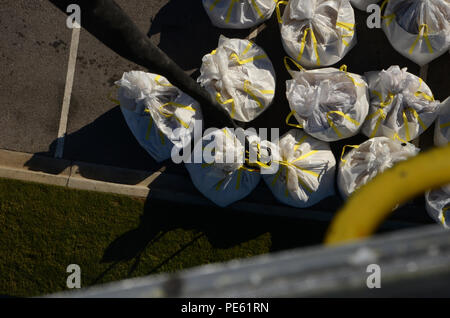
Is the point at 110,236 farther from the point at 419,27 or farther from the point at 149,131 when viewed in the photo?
the point at 419,27

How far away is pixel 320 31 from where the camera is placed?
3.94m

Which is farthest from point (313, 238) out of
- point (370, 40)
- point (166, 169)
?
point (370, 40)

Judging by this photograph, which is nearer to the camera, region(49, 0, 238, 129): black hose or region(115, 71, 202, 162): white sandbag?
region(49, 0, 238, 129): black hose

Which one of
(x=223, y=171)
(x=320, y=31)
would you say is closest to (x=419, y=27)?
(x=320, y=31)

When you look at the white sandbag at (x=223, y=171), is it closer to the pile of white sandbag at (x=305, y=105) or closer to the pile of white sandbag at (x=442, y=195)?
the pile of white sandbag at (x=305, y=105)

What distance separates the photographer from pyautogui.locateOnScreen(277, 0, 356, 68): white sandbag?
12.9ft

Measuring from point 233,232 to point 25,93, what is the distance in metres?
3.10

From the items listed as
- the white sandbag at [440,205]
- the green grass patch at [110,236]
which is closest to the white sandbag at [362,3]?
the white sandbag at [440,205]

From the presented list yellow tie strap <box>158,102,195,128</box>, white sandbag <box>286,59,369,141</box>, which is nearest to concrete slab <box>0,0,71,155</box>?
yellow tie strap <box>158,102,195,128</box>

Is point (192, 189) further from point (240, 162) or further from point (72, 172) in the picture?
point (72, 172)

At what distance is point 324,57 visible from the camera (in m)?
4.01

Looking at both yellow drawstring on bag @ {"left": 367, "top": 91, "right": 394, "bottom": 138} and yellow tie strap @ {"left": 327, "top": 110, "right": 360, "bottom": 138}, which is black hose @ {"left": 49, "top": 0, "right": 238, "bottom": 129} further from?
yellow drawstring on bag @ {"left": 367, "top": 91, "right": 394, "bottom": 138}

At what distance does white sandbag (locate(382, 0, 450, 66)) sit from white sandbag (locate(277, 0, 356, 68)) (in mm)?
433
